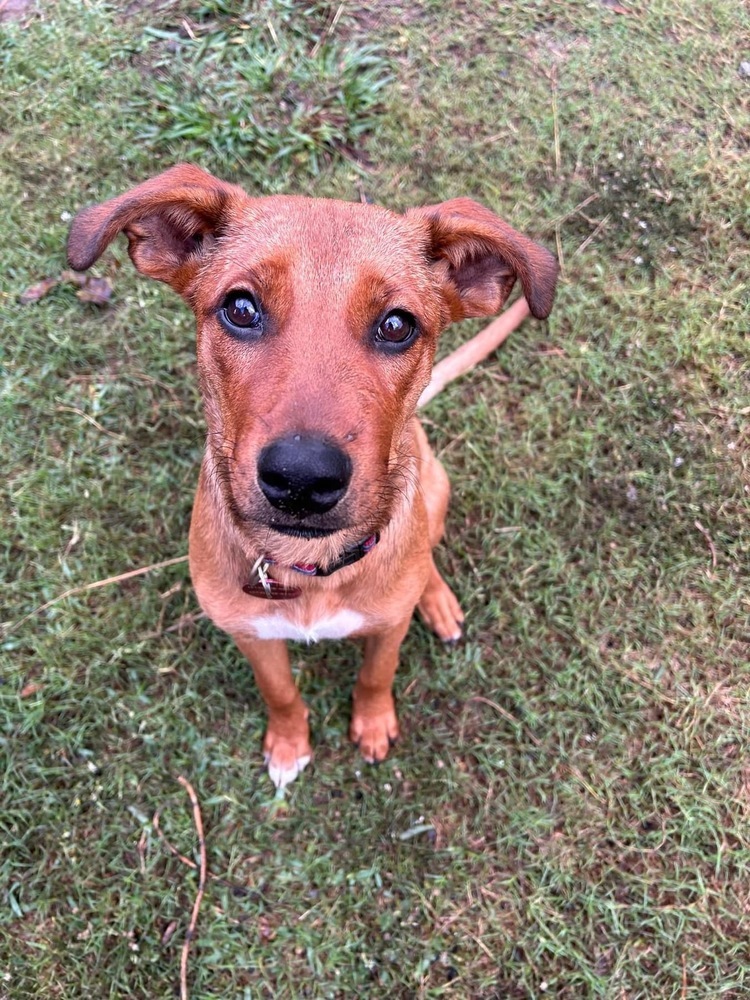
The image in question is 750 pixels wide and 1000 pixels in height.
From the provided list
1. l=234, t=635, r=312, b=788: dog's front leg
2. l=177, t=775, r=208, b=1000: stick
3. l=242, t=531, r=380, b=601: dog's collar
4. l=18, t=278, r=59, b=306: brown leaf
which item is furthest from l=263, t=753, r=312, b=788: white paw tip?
l=18, t=278, r=59, b=306: brown leaf

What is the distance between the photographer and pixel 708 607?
4285 millimetres

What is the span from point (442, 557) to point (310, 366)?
2353 millimetres

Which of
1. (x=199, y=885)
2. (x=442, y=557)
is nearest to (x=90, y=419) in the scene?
(x=442, y=557)

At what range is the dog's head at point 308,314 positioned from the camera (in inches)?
84.0

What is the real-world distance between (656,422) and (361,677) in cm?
242

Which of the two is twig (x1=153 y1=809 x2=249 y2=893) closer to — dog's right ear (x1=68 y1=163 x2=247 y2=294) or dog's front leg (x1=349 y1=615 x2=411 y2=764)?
dog's front leg (x1=349 y1=615 x2=411 y2=764)

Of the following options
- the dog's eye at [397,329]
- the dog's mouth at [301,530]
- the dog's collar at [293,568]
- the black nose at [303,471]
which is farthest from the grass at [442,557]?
the black nose at [303,471]

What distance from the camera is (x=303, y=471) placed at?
201 centimetres

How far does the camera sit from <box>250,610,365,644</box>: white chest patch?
114 inches

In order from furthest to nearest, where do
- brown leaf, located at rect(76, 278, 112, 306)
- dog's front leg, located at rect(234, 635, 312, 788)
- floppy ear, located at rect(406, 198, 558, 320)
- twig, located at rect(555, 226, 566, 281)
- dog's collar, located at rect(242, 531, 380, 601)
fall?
twig, located at rect(555, 226, 566, 281)
brown leaf, located at rect(76, 278, 112, 306)
dog's front leg, located at rect(234, 635, 312, 788)
dog's collar, located at rect(242, 531, 380, 601)
floppy ear, located at rect(406, 198, 558, 320)

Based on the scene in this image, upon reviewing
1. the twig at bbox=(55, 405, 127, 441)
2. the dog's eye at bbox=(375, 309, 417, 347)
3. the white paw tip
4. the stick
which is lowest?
the stick

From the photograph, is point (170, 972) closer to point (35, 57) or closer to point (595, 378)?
point (595, 378)

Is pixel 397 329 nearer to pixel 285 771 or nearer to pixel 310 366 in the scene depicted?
pixel 310 366

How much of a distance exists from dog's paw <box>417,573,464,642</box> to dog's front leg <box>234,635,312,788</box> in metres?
0.82
